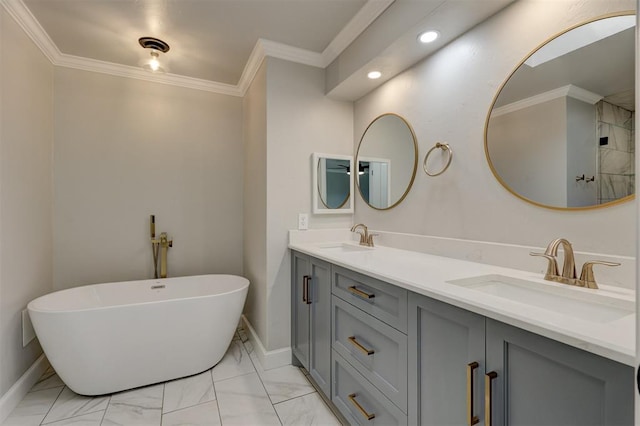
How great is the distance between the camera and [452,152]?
1.71 meters

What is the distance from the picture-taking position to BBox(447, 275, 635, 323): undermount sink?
3.06 ft

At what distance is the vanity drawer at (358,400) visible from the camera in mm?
1256

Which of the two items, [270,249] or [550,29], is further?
[270,249]

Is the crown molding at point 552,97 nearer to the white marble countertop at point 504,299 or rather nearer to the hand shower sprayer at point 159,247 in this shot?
the white marble countertop at point 504,299

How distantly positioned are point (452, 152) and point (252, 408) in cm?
193

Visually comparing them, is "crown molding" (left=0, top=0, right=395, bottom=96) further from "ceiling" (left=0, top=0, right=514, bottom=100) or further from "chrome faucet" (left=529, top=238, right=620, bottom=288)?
"chrome faucet" (left=529, top=238, right=620, bottom=288)

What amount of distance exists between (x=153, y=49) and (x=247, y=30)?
80 cm

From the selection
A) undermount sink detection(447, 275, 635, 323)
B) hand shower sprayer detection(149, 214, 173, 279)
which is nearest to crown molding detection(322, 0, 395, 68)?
undermount sink detection(447, 275, 635, 323)

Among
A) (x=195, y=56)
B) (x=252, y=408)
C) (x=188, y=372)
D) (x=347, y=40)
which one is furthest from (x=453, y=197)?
(x=195, y=56)

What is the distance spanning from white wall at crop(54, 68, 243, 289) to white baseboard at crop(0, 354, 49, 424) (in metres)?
0.64

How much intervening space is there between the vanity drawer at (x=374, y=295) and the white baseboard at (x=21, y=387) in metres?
2.02

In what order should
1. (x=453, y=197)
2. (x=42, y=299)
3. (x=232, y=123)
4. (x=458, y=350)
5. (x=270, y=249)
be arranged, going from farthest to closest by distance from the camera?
(x=232, y=123) → (x=270, y=249) → (x=42, y=299) → (x=453, y=197) → (x=458, y=350)

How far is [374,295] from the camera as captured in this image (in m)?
1.36

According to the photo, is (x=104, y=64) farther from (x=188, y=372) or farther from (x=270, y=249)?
(x=188, y=372)
